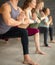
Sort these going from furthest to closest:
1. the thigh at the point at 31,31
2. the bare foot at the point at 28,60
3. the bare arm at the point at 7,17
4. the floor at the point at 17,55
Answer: the thigh at the point at 31,31 < the floor at the point at 17,55 < the bare foot at the point at 28,60 < the bare arm at the point at 7,17

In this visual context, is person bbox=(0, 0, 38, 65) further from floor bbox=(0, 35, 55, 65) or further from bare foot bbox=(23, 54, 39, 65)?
floor bbox=(0, 35, 55, 65)

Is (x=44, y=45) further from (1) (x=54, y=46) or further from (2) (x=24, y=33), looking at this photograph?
(2) (x=24, y=33)

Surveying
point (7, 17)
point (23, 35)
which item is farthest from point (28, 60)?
point (7, 17)

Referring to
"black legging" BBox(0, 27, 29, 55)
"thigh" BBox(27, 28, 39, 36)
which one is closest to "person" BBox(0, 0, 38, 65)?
"black legging" BBox(0, 27, 29, 55)

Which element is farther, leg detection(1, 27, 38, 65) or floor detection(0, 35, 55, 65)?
floor detection(0, 35, 55, 65)

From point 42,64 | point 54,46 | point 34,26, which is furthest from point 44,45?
point 42,64

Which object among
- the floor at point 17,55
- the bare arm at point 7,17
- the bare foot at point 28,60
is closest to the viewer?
the bare arm at point 7,17

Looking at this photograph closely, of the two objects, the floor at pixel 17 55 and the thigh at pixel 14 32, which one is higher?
the thigh at pixel 14 32

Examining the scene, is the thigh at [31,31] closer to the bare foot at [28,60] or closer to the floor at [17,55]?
the floor at [17,55]

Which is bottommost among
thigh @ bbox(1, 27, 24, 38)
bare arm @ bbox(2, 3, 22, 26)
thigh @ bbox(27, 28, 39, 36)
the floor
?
the floor

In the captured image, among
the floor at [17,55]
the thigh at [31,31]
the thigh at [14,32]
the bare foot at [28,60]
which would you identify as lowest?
the floor at [17,55]

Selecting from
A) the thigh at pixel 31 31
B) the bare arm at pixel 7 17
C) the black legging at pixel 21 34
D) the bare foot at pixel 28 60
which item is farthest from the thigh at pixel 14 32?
the thigh at pixel 31 31

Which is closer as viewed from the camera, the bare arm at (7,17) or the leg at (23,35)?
the bare arm at (7,17)

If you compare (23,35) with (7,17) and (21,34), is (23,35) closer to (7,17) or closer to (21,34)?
(21,34)
